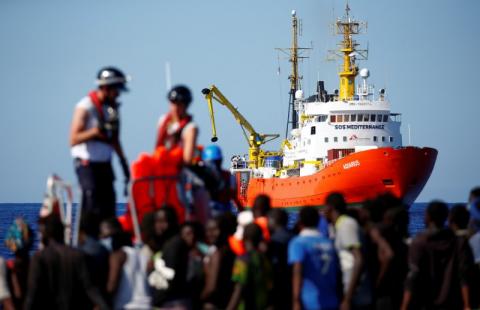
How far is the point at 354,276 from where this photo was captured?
396 inches

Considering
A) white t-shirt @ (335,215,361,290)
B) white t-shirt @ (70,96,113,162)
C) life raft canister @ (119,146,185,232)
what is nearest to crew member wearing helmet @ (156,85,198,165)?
life raft canister @ (119,146,185,232)

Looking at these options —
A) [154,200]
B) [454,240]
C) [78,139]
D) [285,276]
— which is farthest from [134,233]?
[454,240]

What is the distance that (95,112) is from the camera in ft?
A: 36.7

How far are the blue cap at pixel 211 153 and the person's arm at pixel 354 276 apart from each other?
3095mm

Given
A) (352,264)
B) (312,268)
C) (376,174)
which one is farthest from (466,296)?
(376,174)

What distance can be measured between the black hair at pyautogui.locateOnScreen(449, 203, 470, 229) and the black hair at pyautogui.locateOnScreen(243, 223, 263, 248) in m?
2.85

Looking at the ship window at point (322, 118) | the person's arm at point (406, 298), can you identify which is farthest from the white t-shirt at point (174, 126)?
the ship window at point (322, 118)

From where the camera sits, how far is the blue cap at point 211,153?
12.7 m

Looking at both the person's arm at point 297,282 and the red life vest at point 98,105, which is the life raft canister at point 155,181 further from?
the person's arm at point 297,282

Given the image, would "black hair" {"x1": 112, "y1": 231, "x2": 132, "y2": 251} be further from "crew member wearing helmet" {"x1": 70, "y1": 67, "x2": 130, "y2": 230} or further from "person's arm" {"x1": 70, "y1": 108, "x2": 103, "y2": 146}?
"person's arm" {"x1": 70, "y1": 108, "x2": 103, "y2": 146}

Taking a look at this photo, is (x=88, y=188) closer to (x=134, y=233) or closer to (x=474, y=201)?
(x=134, y=233)

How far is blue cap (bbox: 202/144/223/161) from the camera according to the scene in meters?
12.7

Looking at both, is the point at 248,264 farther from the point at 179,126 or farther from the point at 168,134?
the point at 168,134

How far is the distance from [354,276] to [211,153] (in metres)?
3.25
